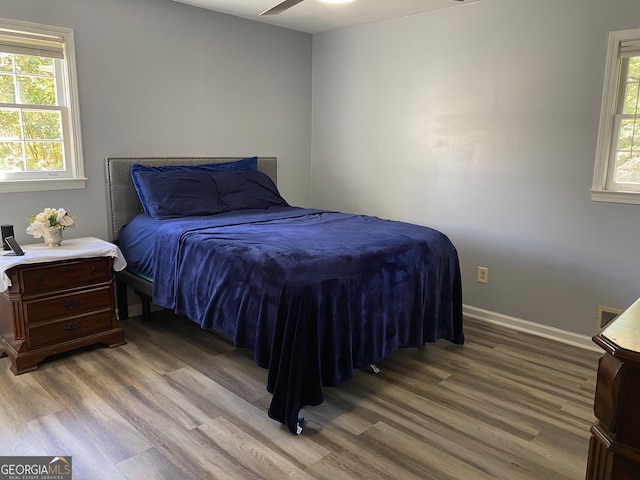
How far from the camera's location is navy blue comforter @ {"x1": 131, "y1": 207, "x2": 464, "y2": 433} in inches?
86.4

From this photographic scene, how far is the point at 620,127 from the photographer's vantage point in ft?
9.92

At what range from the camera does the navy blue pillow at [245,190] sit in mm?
3791

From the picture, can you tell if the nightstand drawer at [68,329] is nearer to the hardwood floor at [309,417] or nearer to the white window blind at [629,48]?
the hardwood floor at [309,417]

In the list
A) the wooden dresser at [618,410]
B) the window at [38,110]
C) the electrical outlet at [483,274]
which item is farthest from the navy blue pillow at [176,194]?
the wooden dresser at [618,410]

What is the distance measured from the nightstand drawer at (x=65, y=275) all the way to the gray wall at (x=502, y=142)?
240cm

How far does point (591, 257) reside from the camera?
3.19 m

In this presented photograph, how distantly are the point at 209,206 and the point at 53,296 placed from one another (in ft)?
4.01

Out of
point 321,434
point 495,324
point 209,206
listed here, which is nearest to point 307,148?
point 209,206

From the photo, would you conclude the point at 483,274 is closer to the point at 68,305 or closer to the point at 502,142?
the point at 502,142

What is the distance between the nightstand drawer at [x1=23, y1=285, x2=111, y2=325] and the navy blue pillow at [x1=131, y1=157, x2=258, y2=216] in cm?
72

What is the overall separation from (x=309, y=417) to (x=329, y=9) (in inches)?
121

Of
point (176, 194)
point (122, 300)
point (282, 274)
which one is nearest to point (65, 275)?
point (122, 300)

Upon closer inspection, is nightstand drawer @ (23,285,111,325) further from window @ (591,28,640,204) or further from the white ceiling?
window @ (591,28,640,204)

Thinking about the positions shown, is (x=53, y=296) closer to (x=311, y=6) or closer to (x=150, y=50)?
(x=150, y=50)
